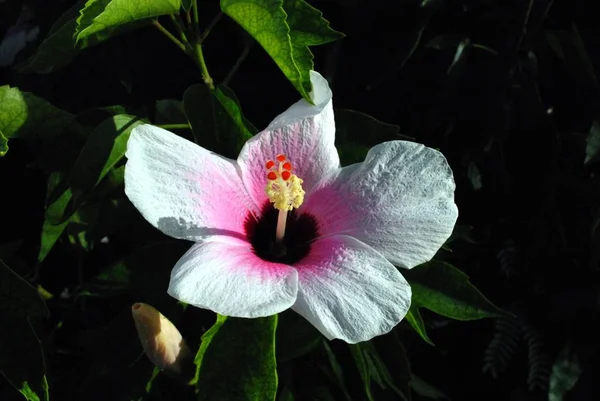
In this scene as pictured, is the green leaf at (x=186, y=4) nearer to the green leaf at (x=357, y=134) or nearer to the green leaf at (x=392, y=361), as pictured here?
the green leaf at (x=357, y=134)

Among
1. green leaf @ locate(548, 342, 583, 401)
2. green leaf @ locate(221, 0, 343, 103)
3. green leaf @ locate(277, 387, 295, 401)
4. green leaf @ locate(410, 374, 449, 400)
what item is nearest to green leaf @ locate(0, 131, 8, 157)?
green leaf @ locate(221, 0, 343, 103)

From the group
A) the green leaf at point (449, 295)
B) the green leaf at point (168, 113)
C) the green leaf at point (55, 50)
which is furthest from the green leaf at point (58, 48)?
the green leaf at point (449, 295)

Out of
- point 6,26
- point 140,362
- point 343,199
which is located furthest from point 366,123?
point 6,26

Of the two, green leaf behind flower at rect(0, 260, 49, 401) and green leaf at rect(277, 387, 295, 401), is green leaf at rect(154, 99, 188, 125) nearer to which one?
green leaf behind flower at rect(0, 260, 49, 401)

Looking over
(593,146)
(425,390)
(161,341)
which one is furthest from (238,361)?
(593,146)

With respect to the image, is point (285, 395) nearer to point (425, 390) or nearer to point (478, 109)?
point (425, 390)
